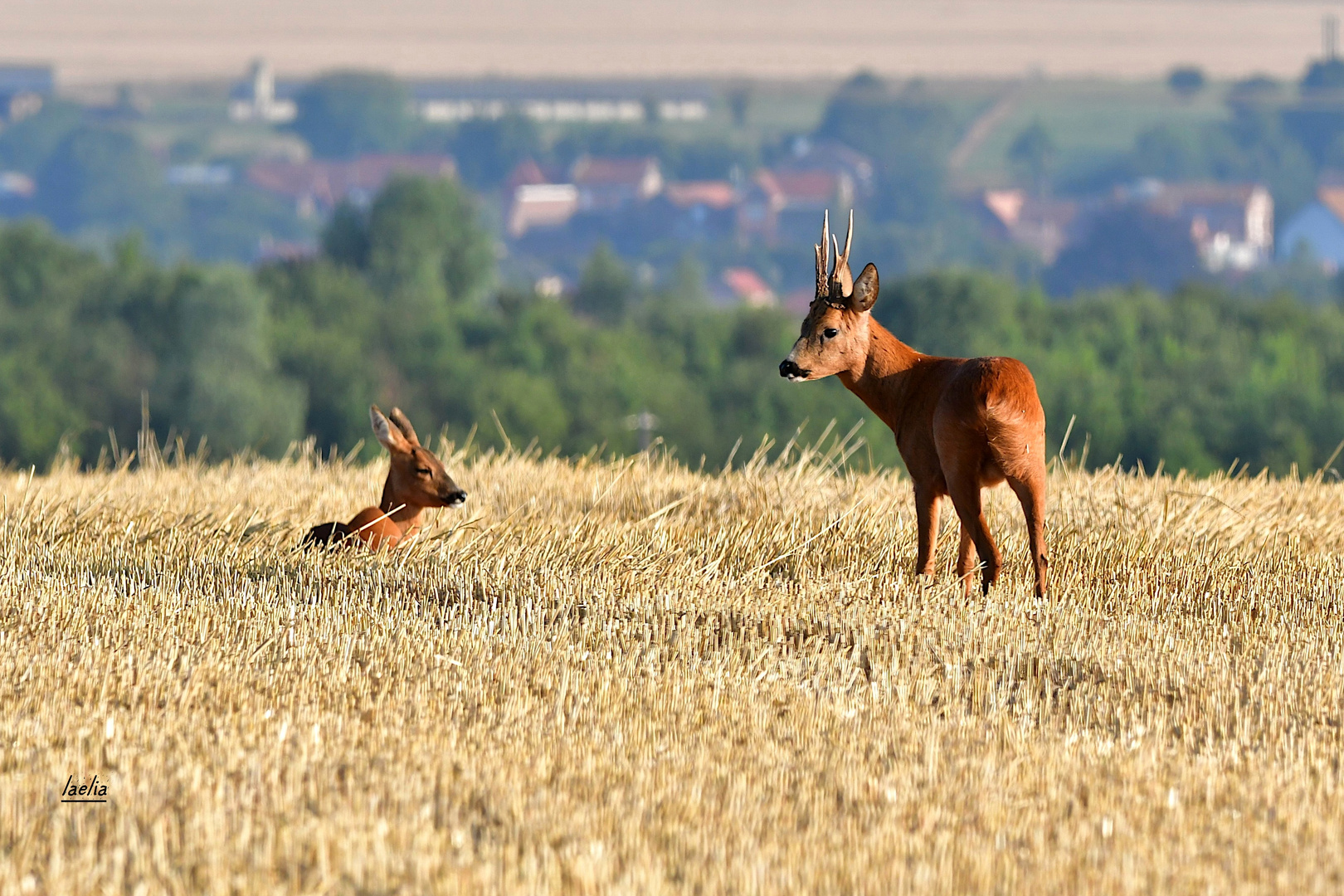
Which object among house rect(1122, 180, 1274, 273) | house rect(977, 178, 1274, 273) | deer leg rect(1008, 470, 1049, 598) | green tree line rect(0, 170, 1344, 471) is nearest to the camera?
deer leg rect(1008, 470, 1049, 598)

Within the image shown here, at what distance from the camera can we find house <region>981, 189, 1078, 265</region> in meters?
184

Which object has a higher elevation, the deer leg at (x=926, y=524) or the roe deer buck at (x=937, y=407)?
the roe deer buck at (x=937, y=407)

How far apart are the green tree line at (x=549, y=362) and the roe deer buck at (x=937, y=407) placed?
56.8 m

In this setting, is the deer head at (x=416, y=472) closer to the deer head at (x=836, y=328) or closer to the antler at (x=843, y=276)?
the deer head at (x=836, y=328)

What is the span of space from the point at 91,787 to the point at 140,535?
4.37m

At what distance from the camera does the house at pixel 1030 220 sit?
184 metres

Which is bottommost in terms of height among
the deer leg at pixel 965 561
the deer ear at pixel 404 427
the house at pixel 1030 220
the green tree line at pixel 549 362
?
the house at pixel 1030 220

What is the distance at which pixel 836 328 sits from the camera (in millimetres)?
8727

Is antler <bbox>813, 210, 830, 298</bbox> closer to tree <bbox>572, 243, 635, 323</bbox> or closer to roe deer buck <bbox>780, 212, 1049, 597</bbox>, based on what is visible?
roe deer buck <bbox>780, 212, 1049, 597</bbox>

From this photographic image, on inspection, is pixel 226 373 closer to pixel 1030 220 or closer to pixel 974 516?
pixel 974 516

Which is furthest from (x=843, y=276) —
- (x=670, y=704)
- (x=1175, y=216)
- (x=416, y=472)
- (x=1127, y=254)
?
(x=1175, y=216)

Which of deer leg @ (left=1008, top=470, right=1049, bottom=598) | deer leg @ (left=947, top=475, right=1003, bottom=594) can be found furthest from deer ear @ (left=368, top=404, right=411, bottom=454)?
deer leg @ (left=1008, top=470, right=1049, bottom=598)

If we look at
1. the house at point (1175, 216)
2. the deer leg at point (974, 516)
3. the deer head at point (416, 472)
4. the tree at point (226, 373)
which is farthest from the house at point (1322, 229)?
the deer head at point (416, 472)

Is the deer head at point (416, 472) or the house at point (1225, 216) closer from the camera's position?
the deer head at point (416, 472)
